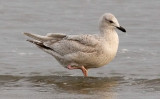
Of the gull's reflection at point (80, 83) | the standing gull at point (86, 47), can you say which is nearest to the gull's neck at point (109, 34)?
the standing gull at point (86, 47)

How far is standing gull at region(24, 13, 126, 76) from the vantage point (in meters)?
10.9

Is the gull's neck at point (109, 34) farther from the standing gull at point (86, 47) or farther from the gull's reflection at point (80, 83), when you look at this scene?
the gull's reflection at point (80, 83)

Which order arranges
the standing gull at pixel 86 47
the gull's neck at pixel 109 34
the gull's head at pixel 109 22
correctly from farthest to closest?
the gull's head at pixel 109 22
the gull's neck at pixel 109 34
the standing gull at pixel 86 47

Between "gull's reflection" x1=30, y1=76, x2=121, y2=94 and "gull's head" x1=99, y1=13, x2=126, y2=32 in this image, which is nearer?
"gull's reflection" x1=30, y1=76, x2=121, y2=94

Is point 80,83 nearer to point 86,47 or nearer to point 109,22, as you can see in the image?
point 86,47

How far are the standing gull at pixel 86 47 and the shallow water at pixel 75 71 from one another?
14.2 inches

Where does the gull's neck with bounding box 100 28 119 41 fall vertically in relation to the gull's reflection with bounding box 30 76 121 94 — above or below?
above

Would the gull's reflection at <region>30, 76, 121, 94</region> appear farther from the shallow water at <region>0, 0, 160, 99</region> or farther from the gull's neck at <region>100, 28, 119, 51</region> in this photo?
the gull's neck at <region>100, 28, 119, 51</region>

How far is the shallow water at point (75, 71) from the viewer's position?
1009cm

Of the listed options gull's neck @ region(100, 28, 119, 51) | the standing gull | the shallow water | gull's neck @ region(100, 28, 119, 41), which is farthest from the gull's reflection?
gull's neck @ region(100, 28, 119, 41)

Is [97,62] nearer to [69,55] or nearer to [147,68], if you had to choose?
[69,55]

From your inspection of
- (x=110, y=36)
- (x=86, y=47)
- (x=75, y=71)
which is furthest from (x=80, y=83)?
(x=75, y=71)

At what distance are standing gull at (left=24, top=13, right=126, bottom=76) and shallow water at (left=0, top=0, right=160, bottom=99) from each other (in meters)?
0.36

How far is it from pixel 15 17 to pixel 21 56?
4749 millimetres
